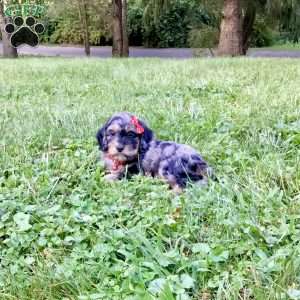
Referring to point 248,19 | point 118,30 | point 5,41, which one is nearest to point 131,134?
point 5,41

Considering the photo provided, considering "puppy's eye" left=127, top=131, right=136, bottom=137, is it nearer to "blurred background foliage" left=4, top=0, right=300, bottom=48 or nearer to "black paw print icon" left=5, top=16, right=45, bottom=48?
"blurred background foliage" left=4, top=0, right=300, bottom=48

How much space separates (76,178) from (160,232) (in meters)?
0.84

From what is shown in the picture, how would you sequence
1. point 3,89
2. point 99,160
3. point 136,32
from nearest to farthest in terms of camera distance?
point 99,160 < point 3,89 < point 136,32

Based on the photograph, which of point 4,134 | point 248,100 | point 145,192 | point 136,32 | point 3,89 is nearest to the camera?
point 145,192

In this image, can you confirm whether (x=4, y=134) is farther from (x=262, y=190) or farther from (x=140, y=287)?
(x=140, y=287)

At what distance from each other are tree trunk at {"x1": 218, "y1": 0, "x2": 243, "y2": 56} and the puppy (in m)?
10.5

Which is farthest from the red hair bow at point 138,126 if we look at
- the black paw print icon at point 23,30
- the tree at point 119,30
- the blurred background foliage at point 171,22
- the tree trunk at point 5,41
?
the tree at point 119,30

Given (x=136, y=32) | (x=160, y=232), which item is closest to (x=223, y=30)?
(x=160, y=232)

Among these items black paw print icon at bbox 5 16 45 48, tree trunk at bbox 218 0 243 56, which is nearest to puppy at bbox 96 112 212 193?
tree trunk at bbox 218 0 243 56

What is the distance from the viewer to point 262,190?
2160 millimetres

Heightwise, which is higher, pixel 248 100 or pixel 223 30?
pixel 223 30

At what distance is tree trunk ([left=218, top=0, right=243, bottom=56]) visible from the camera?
1229cm

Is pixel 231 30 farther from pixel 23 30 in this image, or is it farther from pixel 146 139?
pixel 146 139

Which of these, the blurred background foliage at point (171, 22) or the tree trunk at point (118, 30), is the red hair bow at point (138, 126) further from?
the tree trunk at point (118, 30)
